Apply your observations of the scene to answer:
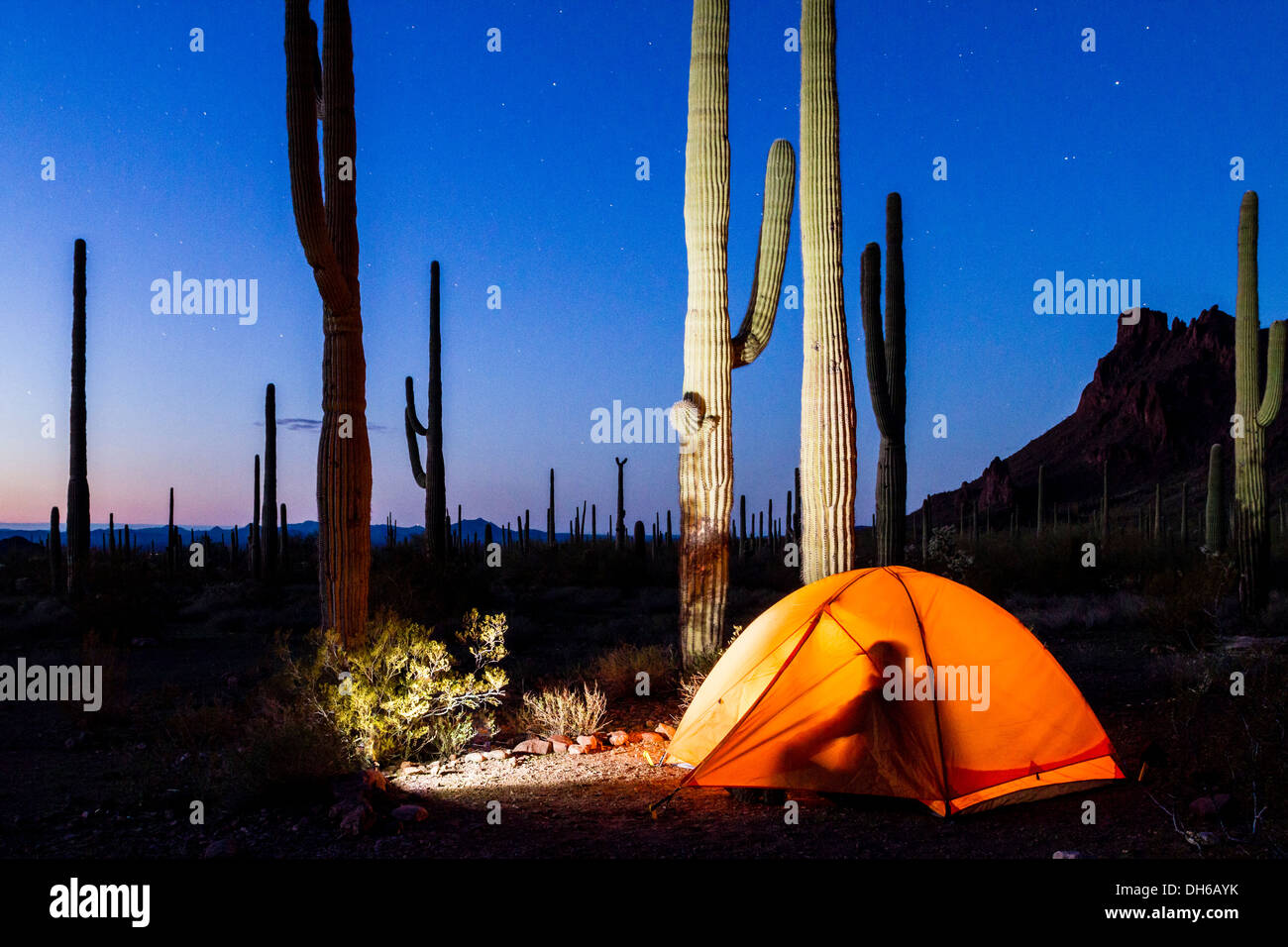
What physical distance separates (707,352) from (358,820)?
6338 millimetres

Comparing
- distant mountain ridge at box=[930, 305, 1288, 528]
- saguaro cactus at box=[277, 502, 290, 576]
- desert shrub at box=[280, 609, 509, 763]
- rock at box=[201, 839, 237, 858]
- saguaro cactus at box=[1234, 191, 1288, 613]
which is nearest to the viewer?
rock at box=[201, 839, 237, 858]

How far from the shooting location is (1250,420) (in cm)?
1605

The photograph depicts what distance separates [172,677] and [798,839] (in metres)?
10.2

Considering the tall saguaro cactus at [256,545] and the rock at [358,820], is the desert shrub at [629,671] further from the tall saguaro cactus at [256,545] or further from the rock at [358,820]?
the tall saguaro cactus at [256,545]

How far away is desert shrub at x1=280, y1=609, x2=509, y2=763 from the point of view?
799 centimetres

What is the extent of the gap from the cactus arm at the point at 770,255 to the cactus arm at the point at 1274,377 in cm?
865

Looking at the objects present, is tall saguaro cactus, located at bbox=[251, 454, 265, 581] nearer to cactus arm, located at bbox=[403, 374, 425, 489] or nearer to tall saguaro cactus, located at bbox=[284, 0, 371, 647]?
cactus arm, located at bbox=[403, 374, 425, 489]

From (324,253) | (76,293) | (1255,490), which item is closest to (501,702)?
(324,253)

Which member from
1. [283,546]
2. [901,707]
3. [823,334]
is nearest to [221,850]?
[901,707]

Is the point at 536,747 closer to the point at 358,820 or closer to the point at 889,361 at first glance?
the point at 358,820

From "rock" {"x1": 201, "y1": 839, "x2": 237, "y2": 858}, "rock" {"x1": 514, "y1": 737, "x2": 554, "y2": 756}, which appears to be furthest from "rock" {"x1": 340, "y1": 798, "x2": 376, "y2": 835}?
"rock" {"x1": 514, "y1": 737, "x2": 554, "y2": 756}

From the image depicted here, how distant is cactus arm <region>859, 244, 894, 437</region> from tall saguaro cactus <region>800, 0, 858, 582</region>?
14.1 feet

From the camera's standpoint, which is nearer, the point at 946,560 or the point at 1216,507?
the point at 946,560

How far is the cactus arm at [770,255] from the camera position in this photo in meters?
11.5
